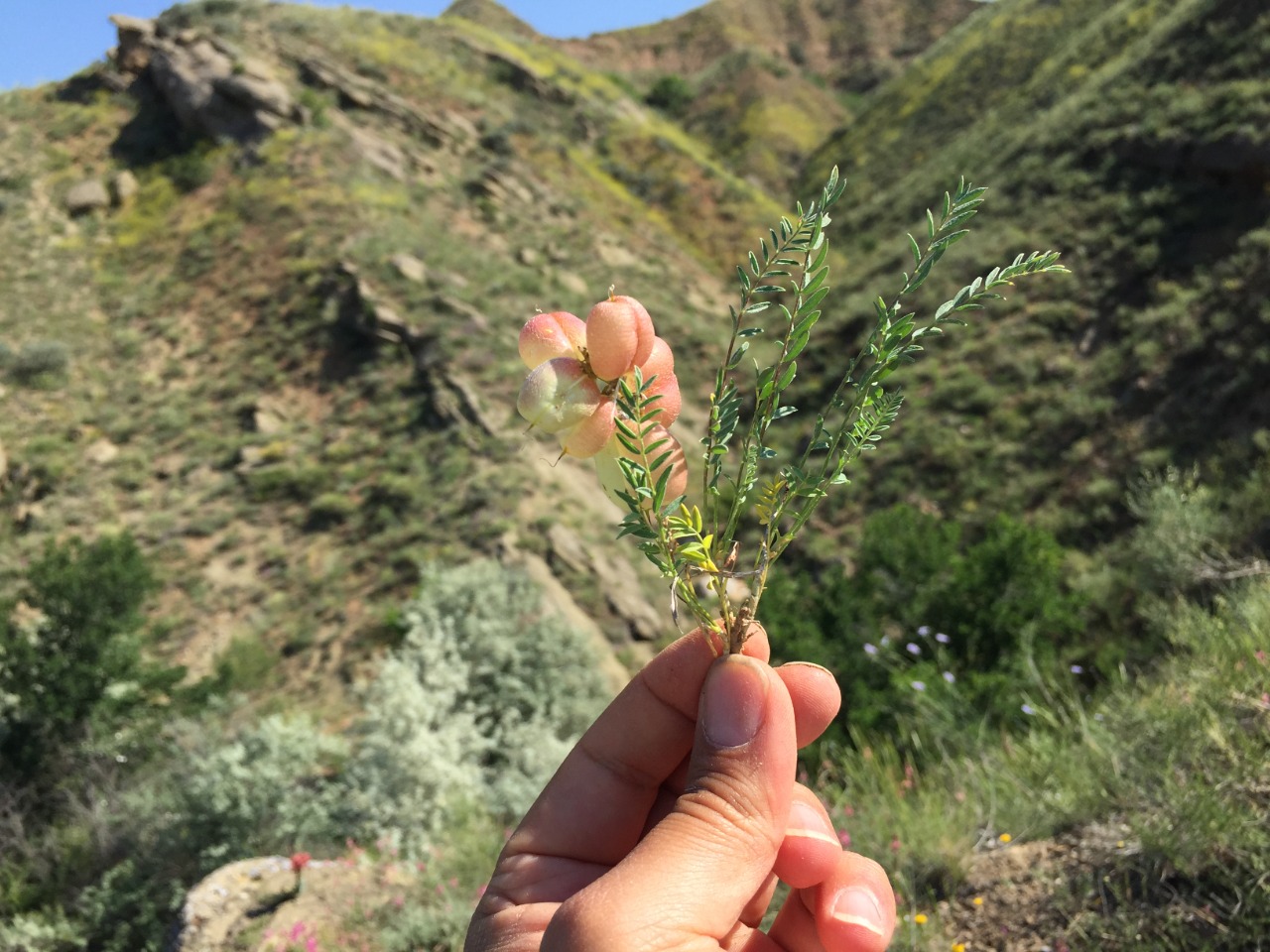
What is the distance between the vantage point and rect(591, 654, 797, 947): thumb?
136 centimetres

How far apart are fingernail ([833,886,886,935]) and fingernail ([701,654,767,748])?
39 cm

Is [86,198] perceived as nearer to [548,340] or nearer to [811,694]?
[548,340]

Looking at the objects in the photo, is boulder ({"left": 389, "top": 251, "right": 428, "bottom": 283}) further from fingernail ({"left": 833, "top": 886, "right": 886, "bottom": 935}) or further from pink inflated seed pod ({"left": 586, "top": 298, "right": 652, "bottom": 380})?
fingernail ({"left": 833, "top": 886, "right": 886, "bottom": 935})

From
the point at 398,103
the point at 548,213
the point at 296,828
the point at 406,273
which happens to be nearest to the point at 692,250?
the point at 548,213

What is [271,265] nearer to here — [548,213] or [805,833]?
[548,213]

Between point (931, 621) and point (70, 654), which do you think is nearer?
point (70, 654)

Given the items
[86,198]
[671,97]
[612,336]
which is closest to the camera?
[612,336]

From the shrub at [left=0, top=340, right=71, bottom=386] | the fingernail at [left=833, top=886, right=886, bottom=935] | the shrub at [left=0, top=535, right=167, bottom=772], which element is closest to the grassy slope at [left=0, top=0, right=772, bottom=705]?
the shrub at [left=0, top=340, right=71, bottom=386]

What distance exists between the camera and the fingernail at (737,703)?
144 cm

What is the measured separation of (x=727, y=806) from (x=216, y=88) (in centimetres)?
2563

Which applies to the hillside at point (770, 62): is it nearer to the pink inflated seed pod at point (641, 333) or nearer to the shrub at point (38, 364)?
the shrub at point (38, 364)

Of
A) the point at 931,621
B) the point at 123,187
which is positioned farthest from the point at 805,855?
the point at 123,187

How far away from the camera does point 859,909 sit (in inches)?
58.6

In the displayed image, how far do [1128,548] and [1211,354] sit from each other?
3918mm
